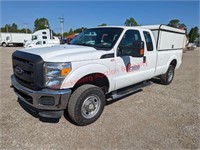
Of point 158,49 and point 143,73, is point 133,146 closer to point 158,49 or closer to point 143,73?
point 143,73

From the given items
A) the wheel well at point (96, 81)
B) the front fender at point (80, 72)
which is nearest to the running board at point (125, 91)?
the wheel well at point (96, 81)

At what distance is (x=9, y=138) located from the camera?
120 inches

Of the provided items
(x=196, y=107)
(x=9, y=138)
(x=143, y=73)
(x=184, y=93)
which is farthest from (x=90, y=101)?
(x=184, y=93)

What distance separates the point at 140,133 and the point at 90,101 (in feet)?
3.87

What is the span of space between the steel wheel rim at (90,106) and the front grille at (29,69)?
3.26 feet

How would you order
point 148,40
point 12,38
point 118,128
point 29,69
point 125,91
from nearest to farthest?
point 29,69 < point 118,128 < point 125,91 < point 148,40 < point 12,38

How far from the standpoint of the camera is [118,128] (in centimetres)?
342

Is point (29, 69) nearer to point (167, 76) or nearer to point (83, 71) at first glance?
point (83, 71)

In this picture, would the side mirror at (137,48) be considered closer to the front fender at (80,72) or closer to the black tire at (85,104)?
the front fender at (80,72)

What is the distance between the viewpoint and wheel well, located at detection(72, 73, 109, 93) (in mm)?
3465

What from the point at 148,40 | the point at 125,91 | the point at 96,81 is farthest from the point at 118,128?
the point at 148,40

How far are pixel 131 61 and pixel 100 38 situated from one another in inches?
38.4

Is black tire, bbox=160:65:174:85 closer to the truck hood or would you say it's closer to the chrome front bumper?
the truck hood

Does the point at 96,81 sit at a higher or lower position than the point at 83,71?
lower
